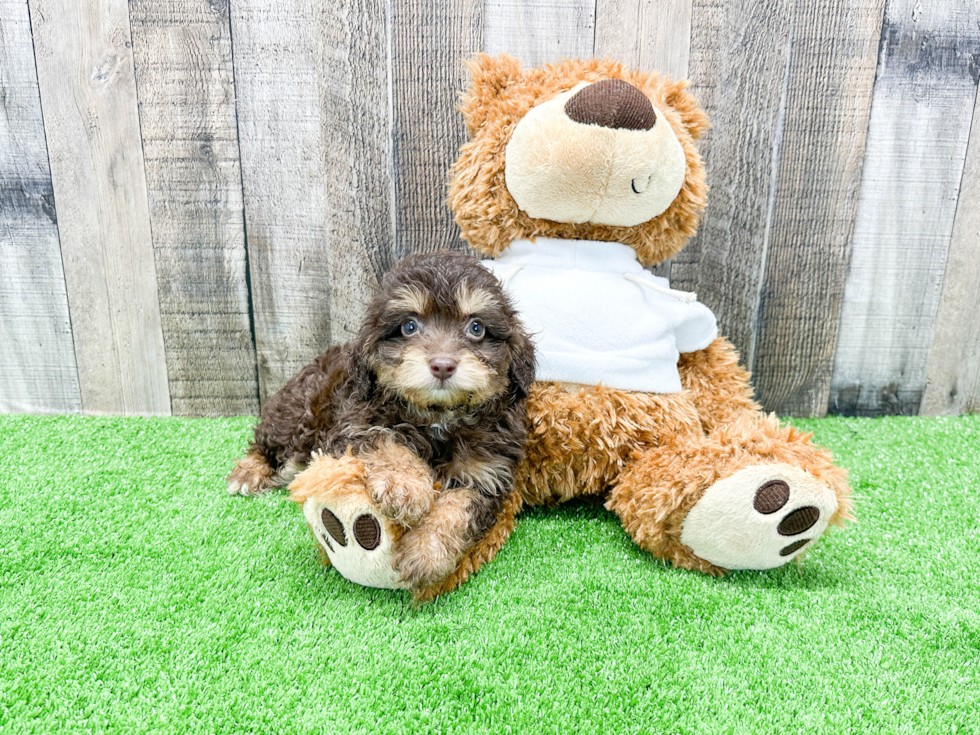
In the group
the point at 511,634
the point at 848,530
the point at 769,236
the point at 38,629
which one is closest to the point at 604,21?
the point at 769,236

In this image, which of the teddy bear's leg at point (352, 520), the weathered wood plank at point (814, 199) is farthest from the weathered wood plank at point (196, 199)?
the weathered wood plank at point (814, 199)

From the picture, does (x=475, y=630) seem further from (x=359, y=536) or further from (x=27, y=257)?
(x=27, y=257)

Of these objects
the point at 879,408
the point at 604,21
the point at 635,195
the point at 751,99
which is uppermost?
the point at 604,21

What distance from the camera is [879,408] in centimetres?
305

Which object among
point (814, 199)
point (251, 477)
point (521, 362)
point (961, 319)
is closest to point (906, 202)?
point (814, 199)

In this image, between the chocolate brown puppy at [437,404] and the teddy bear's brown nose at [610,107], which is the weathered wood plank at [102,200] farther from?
the teddy bear's brown nose at [610,107]

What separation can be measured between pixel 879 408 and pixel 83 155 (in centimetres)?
372

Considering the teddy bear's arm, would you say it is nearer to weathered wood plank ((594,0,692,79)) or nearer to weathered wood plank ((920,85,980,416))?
weathered wood plank ((594,0,692,79))

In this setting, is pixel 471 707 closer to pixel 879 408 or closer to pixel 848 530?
pixel 848 530

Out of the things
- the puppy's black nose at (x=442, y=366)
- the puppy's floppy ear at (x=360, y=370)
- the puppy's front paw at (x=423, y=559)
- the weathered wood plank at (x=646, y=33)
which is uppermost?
the weathered wood plank at (x=646, y=33)

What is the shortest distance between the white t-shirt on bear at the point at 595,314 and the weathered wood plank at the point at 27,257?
196cm

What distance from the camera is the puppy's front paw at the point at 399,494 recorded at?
1.58m

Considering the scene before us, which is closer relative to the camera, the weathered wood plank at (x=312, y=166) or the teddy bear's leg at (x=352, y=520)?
the teddy bear's leg at (x=352, y=520)

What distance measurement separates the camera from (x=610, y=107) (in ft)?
6.17
